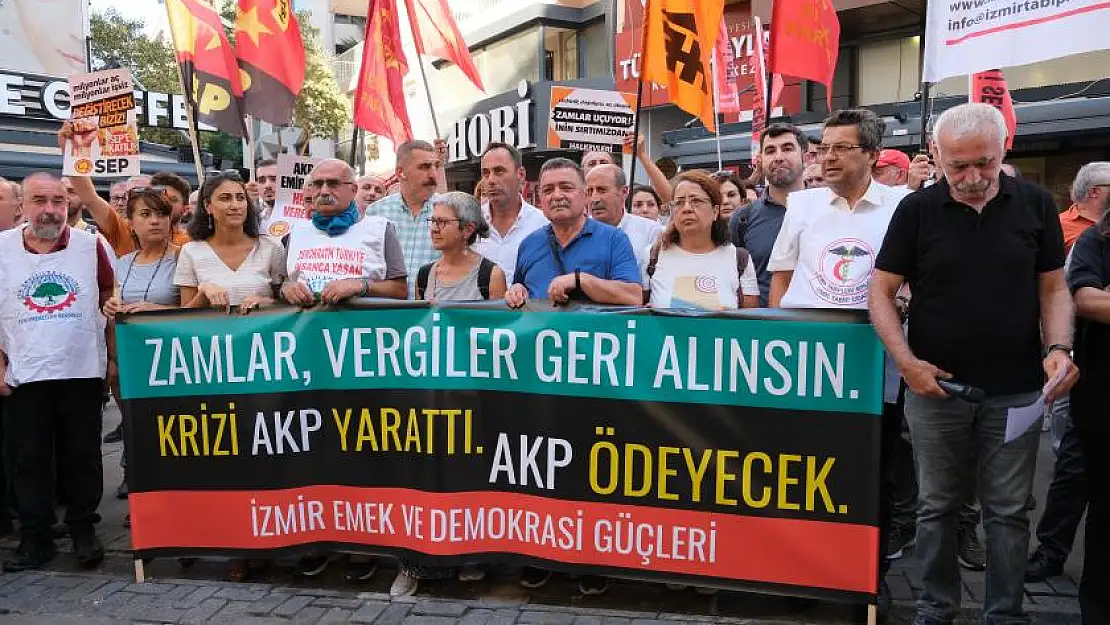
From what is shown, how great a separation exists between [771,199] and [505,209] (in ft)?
5.03

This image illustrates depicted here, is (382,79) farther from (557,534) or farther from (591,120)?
(557,534)

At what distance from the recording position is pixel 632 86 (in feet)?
66.5

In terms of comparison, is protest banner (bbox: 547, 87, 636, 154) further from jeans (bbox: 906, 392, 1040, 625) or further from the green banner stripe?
jeans (bbox: 906, 392, 1040, 625)

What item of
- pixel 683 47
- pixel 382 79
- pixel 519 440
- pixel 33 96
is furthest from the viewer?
pixel 33 96

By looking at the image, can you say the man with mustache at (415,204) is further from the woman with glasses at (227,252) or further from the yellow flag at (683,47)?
the yellow flag at (683,47)

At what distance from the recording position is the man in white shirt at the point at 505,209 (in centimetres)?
505

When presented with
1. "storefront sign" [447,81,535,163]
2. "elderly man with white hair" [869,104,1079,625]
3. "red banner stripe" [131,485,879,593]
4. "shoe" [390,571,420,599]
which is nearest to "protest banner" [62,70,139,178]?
"red banner stripe" [131,485,879,593]

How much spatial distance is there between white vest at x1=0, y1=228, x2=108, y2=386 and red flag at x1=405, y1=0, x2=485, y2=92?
4.86 m

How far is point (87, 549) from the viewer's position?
464 cm

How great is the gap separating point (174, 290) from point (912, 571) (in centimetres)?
414

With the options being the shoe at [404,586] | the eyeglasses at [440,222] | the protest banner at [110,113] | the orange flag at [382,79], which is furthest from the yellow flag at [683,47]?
the protest banner at [110,113]

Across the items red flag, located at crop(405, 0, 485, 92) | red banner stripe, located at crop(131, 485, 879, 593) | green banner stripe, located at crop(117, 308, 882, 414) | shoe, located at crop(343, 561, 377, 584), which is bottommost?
shoe, located at crop(343, 561, 377, 584)

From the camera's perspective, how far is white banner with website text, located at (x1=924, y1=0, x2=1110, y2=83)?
168 inches

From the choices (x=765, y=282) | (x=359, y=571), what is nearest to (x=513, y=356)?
(x=359, y=571)
